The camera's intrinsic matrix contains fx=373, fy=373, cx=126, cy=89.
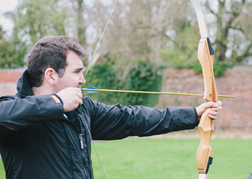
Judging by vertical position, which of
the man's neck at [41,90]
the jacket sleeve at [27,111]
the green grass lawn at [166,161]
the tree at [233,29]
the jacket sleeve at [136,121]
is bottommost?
the green grass lawn at [166,161]

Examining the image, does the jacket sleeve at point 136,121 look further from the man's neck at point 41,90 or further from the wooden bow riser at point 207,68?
the man's neck at point 41,90

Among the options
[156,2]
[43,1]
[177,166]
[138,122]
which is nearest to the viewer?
[138,122]

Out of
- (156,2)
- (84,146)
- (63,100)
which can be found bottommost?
(84,146)

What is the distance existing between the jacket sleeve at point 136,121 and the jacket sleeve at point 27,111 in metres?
0.50

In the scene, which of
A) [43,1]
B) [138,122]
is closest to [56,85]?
[138,122]

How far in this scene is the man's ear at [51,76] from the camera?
1.61 meters

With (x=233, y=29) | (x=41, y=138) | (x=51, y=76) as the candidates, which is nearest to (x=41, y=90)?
(x=51, y=76)

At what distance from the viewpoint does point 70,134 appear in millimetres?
1584

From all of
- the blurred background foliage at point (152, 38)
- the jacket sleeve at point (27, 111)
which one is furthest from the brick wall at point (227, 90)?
the jacket sleeve at point (27, 111)

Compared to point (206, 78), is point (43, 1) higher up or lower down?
higher up

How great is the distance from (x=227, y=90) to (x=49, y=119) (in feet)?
32.2

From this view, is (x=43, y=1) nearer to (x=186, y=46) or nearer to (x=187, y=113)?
(x=186, y=46)

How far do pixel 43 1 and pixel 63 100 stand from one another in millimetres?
14438

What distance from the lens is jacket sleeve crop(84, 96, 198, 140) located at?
194cm
